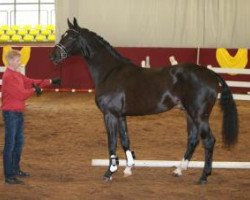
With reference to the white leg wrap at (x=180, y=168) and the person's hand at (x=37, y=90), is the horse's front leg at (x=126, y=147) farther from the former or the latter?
the person's hand at (x=37, y=90)

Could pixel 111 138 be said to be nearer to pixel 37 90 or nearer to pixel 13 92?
pixel 37 90

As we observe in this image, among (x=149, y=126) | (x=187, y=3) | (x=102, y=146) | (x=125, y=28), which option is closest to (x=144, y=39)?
(x=125, y=28)

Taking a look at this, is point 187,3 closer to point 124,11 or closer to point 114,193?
point 124,11

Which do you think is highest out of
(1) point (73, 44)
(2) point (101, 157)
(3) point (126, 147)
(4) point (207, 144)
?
(1) point (73, 44)

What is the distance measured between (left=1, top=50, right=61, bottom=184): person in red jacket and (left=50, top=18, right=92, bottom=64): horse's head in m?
0.66

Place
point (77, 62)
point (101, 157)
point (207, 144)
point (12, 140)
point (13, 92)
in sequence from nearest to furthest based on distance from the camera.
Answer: point (13, 92) → point (12, 140) → point (207, 144) → point (101, 157) → point (77, 62)

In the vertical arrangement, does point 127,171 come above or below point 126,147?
below

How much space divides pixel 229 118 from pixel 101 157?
2.35 m

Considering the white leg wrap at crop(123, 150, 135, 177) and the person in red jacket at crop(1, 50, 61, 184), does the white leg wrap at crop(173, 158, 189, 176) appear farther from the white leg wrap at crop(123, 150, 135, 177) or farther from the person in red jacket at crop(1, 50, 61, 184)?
the person in red jacket at crop(1, 50, 61, 184)

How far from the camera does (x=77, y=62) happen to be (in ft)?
56.0

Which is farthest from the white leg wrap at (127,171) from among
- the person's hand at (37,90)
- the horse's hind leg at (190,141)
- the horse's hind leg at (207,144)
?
the person's hand at (37,90)

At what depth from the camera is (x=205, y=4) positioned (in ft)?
61.4

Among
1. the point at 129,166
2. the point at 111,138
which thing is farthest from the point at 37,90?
the point at 129,166

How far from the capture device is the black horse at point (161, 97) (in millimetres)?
6137
